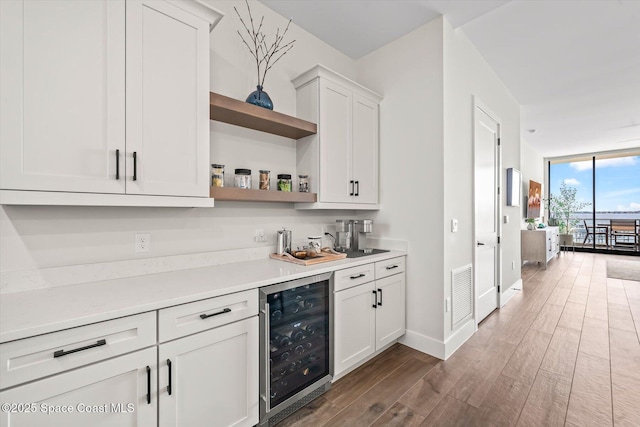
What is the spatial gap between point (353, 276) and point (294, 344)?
652mm

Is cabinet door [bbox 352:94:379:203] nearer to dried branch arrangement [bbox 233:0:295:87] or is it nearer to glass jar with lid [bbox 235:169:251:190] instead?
dried branch arrangement [bbox 233:0:295:87]

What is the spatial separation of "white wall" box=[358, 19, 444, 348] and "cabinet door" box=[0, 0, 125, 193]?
222cm

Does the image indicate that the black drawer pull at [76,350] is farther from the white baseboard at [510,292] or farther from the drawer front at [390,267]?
the white baseboard at [510,292]

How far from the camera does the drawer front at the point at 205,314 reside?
4.17 ft

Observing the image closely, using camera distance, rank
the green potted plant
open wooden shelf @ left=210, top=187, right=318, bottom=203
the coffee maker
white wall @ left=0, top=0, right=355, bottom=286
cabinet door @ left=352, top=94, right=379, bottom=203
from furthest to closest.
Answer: the green potted plant, the coffee maker, cabinet door @ left=352, top=94, right=379, bottom=203, open wooden shelf @ left=210, top=187, right=318, bottom=203, white wall @ left=0, top=0, right=355, bottom=286

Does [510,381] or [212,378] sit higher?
[212,378]

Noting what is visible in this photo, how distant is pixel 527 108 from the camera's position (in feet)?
15.8

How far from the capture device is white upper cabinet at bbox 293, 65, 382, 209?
2430mm

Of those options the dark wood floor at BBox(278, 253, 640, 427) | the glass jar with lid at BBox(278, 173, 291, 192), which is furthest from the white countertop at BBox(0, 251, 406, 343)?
the dark wood floor at BBox(278, 253, 640, 427)

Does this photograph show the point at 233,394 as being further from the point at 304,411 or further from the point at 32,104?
the point at 32,104

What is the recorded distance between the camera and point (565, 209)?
8.68 m

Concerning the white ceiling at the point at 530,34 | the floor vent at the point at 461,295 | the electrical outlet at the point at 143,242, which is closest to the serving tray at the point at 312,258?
the electrical outlet at the point at 143,242

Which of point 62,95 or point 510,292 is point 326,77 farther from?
point 510,292

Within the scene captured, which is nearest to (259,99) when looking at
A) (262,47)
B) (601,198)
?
(262,47)
